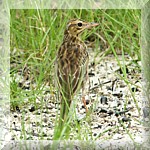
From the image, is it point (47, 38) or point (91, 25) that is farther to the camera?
point (47, 38)

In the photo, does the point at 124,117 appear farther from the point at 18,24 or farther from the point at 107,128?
the point at 18,24

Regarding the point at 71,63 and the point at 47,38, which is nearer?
the point at 71,63

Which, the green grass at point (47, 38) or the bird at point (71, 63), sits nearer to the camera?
the bird at point (71, 63)

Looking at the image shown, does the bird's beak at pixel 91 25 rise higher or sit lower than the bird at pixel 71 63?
higher

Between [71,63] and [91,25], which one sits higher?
[91,25]
